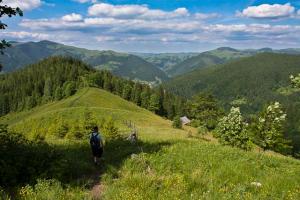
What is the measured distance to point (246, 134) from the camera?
50.7 metres

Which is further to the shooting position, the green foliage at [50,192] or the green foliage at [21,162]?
the green foliage at [21,162]

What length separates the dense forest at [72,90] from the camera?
158 m

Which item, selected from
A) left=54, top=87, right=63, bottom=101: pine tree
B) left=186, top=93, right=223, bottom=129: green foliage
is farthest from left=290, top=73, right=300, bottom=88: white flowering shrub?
left=54, top=87, right=63, bottom=101: pine tree

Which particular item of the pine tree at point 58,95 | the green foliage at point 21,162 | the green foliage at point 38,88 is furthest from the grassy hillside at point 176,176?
the green foliage at point 38,88

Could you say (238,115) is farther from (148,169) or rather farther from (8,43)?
(8,43)

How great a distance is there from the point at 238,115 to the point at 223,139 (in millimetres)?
3563

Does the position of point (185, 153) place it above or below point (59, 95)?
above

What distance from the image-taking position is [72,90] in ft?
507

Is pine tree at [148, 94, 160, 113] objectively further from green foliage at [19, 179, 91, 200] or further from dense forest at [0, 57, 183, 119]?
green foliage at [19, 179, 91, 200]

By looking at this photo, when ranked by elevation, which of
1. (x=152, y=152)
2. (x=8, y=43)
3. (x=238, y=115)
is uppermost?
(x=8, y=43)

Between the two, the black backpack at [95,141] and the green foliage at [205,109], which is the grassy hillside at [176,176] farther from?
the green foliage at [205,109]

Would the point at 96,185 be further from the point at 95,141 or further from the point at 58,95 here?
the point at 58,95

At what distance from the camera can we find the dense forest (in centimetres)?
A: 15750

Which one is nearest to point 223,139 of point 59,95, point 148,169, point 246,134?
point 246,134
